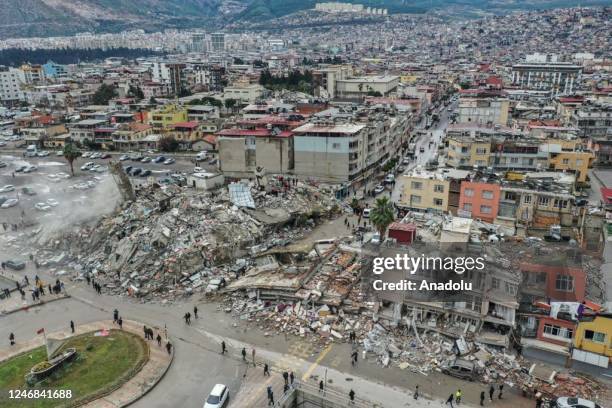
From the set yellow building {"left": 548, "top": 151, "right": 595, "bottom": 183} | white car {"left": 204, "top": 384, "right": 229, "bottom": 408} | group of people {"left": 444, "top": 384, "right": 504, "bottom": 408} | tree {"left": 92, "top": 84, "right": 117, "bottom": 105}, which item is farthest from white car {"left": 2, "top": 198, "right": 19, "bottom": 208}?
tree {"left": 92, "top": 84, "right": 117, "bottom": 105}

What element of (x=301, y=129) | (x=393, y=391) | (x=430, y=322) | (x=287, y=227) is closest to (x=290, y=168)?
(x=301, y=129)

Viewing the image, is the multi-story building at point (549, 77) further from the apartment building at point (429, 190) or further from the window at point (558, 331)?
the window at point (558, 331)

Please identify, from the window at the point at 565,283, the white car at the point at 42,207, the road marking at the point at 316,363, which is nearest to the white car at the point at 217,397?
the road marking at the point at 316,363

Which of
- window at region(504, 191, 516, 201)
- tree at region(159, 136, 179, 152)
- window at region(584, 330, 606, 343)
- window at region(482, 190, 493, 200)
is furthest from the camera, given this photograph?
tree at region(159, 136, 179, 152)

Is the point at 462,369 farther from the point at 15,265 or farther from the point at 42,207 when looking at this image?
the point at 42,207

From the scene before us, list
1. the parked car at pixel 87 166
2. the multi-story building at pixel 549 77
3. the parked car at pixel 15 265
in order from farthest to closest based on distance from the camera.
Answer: the multi-story building at pixel 549 77 → the parked car at pixel 87 166 → the parked car at pixel 15 265

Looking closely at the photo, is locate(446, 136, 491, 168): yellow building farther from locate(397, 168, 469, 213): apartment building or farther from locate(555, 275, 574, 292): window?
locate(555, 275, 574, 292): window

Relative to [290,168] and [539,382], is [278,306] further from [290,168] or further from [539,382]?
[290,168]

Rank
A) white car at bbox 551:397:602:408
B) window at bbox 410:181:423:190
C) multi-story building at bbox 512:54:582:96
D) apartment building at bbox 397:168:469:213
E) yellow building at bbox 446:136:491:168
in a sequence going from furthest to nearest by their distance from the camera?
multi-story building at bbox 512:54:582:96 → yellow building at bbox 446:136:491:168 → window at bbox 410:181:423:190 → apartment building at bbox 397:168:469:213 → white car at bbox 551:397:602:408
